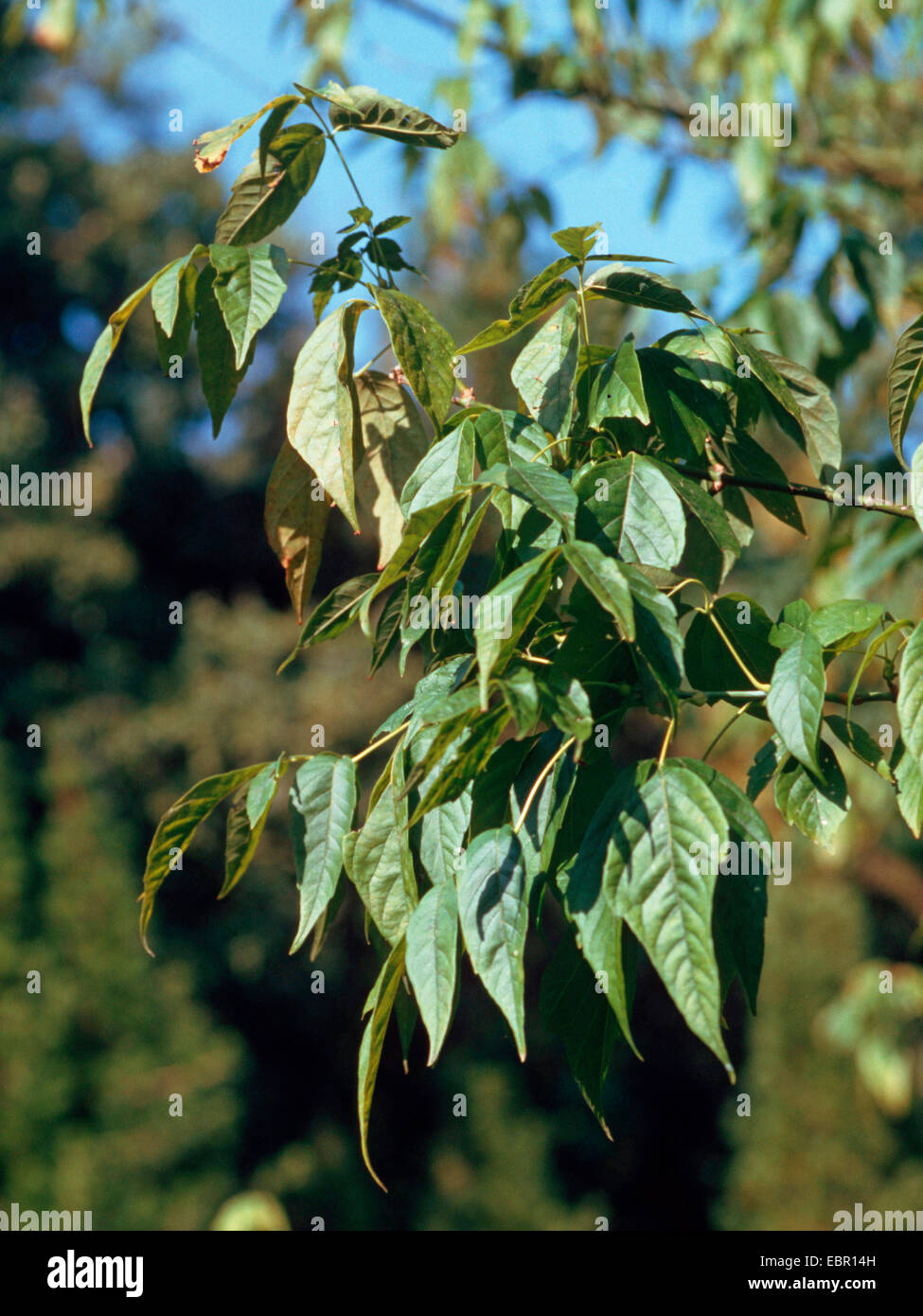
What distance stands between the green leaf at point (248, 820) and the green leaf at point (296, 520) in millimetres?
192

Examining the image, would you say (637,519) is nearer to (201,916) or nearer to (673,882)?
(673,882)

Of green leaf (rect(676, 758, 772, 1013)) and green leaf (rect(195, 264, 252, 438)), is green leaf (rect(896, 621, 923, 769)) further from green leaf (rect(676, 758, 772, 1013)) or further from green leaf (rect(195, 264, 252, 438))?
green leaf (rect(195, 264, 252, 438))

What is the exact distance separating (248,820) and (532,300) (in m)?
0.41

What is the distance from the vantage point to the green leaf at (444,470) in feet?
2.38

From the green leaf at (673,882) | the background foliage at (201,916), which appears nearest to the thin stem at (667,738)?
the green leaf at (673,882)

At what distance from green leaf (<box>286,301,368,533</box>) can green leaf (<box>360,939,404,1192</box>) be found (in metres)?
0.29

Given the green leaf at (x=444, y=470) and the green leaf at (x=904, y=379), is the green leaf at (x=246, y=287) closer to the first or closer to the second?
the green leaf at (x=444, y=470)

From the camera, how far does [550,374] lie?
0.83 meters

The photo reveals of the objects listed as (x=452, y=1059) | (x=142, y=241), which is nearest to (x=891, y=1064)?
(x=452, y=1059)

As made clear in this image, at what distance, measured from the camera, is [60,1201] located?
5.64m

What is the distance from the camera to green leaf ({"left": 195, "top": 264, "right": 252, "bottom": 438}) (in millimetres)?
827
